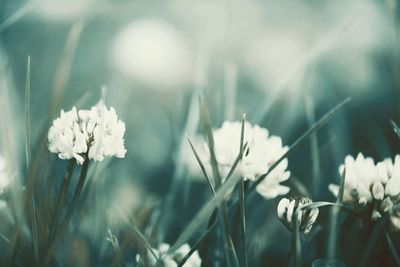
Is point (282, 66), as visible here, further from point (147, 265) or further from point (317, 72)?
Result: point (147, 265)

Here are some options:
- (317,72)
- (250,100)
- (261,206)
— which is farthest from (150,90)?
(261,206)

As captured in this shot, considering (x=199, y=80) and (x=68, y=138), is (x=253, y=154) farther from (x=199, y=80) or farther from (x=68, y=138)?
(x=199, y=80)

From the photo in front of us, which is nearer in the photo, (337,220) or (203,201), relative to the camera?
(337,220)

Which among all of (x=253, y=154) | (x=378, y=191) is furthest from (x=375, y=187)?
(x=253, y=154)

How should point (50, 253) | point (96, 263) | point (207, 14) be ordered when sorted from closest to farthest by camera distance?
1. point (50, 253)
2. point (96, 263)
3. point (207, 14)

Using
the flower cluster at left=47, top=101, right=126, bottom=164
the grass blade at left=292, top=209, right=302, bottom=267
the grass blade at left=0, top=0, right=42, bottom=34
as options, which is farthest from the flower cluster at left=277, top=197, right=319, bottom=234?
the grass blade at left=0, top=0, right=42, bottom=34
